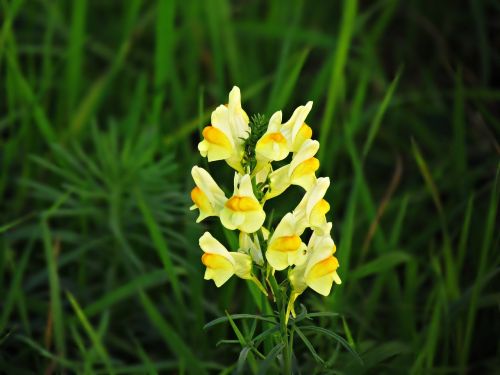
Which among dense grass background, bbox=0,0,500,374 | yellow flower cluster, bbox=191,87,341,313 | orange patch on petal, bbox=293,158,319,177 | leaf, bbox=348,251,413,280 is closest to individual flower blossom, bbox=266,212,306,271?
yellow flower cluster, bbox=191,87,341,313

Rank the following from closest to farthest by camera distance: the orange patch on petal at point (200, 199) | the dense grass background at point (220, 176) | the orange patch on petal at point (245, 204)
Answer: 1. the orange patch on petal at point (245, 204)
2. the orange patch on petal at point (200, 199)
3. the dense grass background at point (220, 176)

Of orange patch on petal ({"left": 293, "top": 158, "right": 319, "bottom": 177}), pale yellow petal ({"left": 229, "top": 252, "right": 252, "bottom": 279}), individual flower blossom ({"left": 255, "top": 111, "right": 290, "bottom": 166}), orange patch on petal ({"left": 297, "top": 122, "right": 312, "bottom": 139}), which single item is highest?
orange patch on petal ({"left": 297, "top": 122, "right": 312, "bottom": 139})

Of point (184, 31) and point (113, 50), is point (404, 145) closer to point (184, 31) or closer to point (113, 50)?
point (184, 31)

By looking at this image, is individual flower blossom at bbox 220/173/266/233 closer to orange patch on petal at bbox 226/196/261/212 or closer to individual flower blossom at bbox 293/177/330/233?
orange patch on petal at bbox 226/196/261/212

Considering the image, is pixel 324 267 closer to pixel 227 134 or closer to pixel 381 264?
pixel 227 134

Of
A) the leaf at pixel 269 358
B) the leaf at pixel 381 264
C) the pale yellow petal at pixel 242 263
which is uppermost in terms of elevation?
the pale yellow petal at pixel 242 263

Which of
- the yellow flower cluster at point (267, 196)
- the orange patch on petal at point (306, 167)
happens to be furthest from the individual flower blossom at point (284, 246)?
the orange patch on petal at point (306, 167)

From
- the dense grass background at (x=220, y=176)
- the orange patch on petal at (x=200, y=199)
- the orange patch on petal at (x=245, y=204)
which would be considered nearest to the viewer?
the orange patch on petal at (x=245, y=204)

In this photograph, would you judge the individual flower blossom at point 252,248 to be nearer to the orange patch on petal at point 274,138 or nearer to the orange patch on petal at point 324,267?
the orange patch on petal at point 324,267
